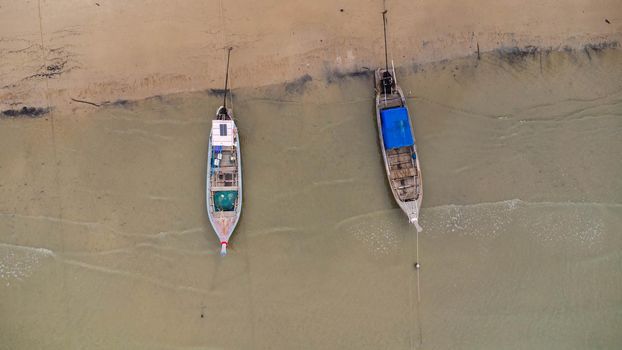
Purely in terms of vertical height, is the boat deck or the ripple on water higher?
the boat deck

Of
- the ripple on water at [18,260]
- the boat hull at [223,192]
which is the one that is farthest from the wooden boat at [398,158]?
the ripple on water at [18,260]

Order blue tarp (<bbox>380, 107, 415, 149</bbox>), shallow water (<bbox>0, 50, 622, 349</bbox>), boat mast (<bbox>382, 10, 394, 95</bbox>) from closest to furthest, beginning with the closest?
blue tarp (<bbox>380, 107, 415, 149</bbox>) < boat mast (<bbox>382, 10, 394, 95</bbox>) < shallow water (<bbox>0, 50, 622, 349</bbox>)

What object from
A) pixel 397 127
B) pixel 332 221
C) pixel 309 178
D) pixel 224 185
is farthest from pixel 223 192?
pixel 397 127

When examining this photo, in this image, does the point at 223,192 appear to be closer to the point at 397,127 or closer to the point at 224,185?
the point at 224,185

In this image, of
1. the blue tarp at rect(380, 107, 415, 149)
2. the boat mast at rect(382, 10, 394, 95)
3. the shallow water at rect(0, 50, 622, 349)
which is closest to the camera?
the blue tarp at rect(380, 107, 415, 149)

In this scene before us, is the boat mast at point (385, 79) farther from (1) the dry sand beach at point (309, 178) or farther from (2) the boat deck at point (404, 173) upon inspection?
(2) the boat deck at point (404, 173)

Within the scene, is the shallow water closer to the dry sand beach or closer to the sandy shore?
the dry sand beach

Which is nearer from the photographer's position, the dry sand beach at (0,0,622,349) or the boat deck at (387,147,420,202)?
the boat deck at (387,147,420,202)

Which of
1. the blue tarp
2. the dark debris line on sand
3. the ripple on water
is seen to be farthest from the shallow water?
the blue tarp

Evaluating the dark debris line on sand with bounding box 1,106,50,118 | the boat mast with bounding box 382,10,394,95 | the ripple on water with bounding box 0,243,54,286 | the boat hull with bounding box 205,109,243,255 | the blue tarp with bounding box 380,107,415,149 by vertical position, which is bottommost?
the ripple on water with bounding box 0,243,54,286
